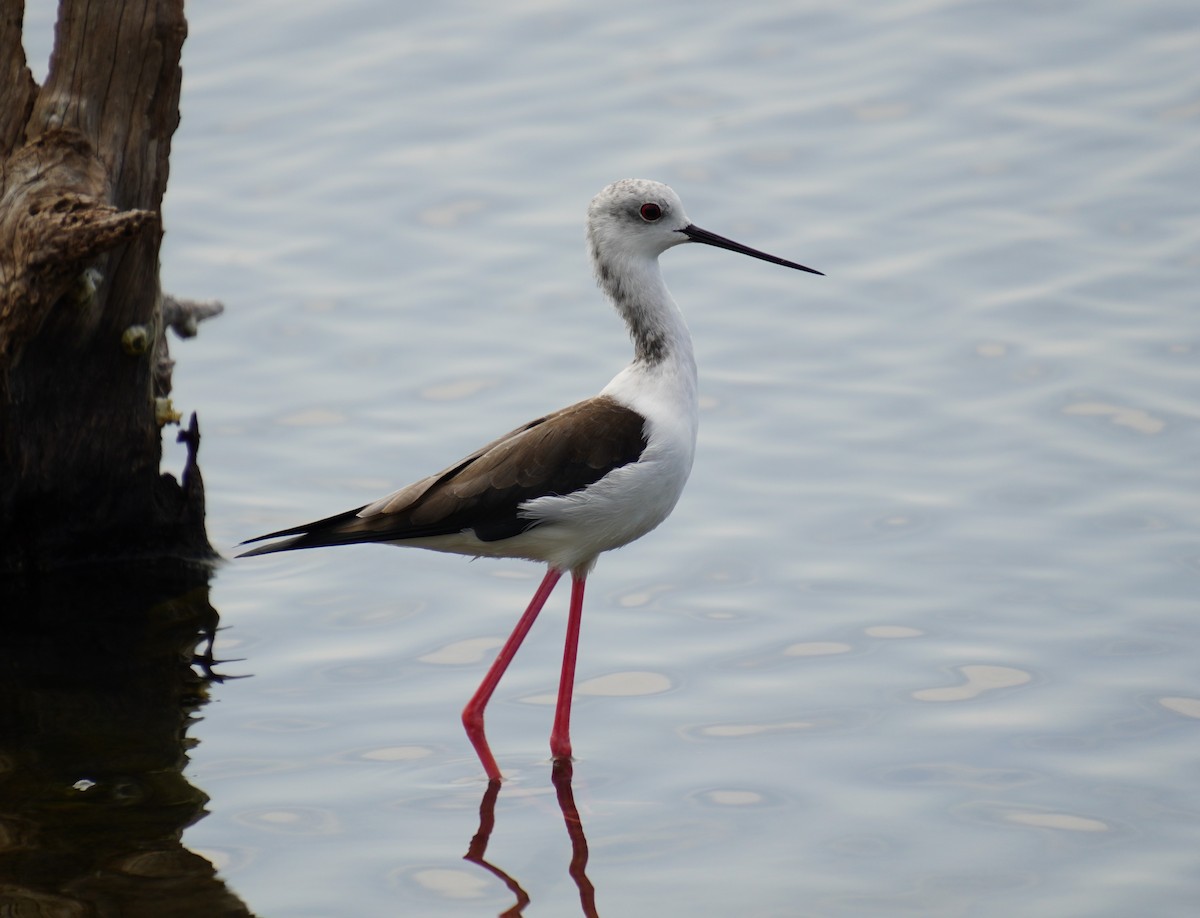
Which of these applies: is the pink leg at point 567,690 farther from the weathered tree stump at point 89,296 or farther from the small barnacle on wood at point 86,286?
the small barnacle on wood at point 86,286

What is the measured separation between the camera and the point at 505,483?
7027 mm

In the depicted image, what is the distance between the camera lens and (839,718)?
764 cm

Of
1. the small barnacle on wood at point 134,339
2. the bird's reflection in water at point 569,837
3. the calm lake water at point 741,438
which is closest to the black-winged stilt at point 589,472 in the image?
the bird's reflection in water at point 569,837

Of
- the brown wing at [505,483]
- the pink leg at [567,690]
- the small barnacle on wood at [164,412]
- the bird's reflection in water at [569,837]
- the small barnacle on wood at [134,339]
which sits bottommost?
the bird's reflection in water at [569,837]

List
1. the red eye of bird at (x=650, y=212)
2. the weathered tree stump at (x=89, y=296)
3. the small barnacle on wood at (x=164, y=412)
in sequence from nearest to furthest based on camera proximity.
Answer: the weathered tree stump at (x=89, y=296) → the red eye of bird at (x=650, y=212) → the small barnacle on wood at (x=164, y=412)

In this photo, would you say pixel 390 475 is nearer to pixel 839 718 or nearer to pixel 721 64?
pixel 839 718

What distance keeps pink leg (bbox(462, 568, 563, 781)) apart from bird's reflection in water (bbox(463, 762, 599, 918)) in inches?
9.0

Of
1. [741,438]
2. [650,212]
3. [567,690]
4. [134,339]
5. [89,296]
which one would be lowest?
[567,690]

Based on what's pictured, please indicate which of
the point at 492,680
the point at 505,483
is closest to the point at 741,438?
the point at 492,680

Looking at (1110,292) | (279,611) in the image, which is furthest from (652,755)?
(1110,292)

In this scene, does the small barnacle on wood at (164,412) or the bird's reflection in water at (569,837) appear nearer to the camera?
the bird's reflection in water at (569,837)

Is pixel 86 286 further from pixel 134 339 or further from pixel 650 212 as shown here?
pixel 650 212

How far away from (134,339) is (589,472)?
2.23 m

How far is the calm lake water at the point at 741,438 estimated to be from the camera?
6.81 metres
